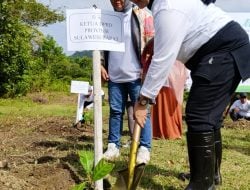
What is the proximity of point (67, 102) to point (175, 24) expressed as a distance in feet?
53.5

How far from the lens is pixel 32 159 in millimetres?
5145

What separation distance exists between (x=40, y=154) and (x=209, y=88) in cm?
279

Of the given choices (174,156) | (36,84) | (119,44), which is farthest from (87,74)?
(119,44)

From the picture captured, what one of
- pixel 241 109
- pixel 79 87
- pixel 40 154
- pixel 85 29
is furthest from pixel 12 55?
pixel 85 29

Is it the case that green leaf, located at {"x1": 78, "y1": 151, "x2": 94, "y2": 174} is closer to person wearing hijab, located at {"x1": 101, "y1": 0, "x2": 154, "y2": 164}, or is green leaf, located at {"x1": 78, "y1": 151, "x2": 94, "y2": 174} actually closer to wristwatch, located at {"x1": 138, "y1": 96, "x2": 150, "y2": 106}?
wristwatch, located at {"x1": 138, "y1": 96, "x2": 150, "y2": 106}

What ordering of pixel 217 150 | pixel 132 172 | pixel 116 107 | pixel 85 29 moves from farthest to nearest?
1. pixel 116 107
2. pixel 217 150
3. pixel 85 29
4. pixel 132 172

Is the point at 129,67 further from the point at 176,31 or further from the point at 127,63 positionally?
the point at 176,31

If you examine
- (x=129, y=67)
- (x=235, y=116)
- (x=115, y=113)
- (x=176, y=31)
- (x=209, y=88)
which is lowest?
(x=235, y=116)

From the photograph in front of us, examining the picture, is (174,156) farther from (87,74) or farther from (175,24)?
(87,74)

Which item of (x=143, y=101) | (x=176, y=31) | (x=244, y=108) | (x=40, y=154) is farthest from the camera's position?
(x=244, y=108)

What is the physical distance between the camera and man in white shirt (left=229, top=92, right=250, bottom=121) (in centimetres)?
1127

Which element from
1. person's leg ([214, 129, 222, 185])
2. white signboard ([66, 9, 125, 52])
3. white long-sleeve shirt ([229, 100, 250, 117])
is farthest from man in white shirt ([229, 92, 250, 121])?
white signboard ([66, 9, 125, 52])

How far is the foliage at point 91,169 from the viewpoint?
11.5ft

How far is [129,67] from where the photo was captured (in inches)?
195
